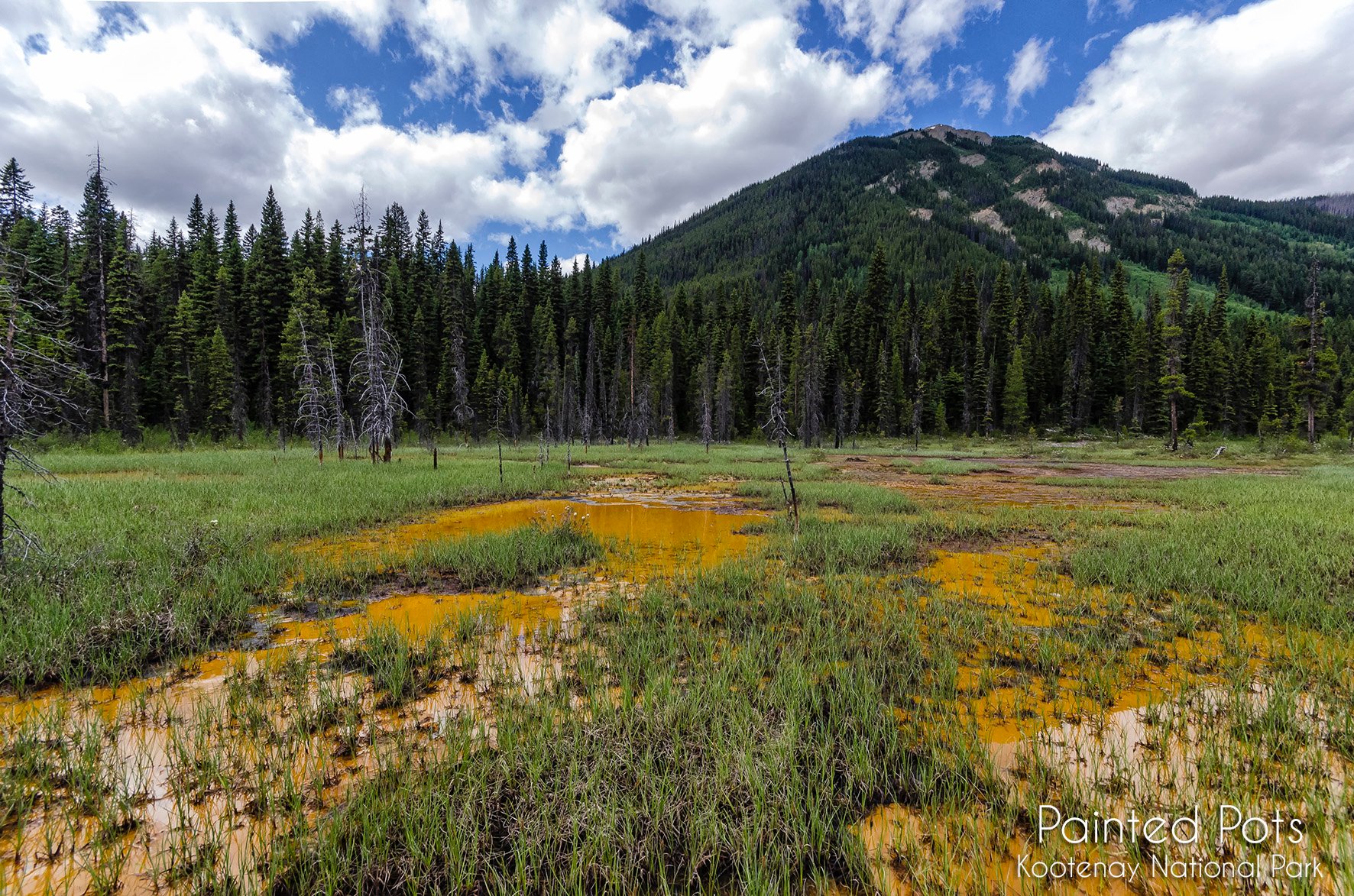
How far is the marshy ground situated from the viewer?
317 centimetres

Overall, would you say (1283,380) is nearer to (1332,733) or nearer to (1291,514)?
(1291,514)

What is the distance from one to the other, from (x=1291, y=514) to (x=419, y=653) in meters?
21.5

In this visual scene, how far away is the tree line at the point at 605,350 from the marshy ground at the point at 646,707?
2782 centimetres

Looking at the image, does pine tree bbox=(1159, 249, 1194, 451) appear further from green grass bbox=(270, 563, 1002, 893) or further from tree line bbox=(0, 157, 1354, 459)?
green grass bbox=(270, 563, 1002, 893)

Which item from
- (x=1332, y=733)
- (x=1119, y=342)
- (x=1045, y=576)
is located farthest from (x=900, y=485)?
(x=1119, y=342)

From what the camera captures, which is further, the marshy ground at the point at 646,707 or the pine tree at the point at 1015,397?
the pine tree at the point at 1015,397

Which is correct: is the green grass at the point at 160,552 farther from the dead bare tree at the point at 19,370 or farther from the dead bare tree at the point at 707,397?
the dead bare tree at the point at 707,397

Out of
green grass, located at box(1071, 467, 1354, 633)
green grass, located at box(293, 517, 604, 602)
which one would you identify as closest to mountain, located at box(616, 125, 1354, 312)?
green grass, located at box(1071, 467, 1354, 633)

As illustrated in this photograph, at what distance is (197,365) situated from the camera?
1764 inches

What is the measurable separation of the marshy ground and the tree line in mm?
27822

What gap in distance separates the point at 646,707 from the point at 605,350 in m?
68.4

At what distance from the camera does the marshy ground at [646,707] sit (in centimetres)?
317

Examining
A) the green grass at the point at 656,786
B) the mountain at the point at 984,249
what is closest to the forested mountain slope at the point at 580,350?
the green grass at the point at 656,786

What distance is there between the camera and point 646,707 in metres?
4.80
